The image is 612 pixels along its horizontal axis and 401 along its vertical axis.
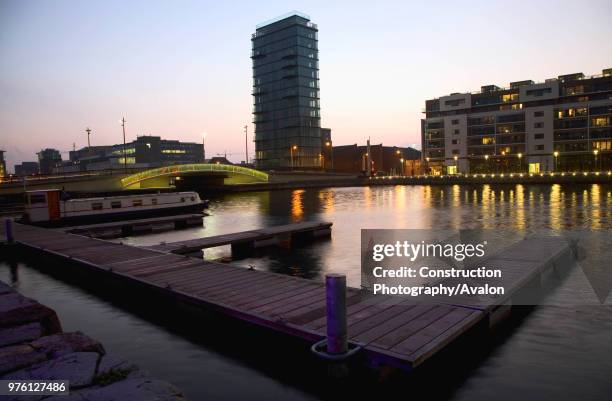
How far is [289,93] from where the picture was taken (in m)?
146

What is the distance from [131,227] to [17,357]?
1081 inches

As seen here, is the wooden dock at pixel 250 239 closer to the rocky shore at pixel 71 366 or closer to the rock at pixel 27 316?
the rock at pixel 27 316

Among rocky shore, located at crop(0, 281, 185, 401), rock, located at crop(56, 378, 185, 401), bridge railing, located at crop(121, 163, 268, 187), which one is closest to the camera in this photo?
rock, located at crop(56, 378, 185, 401)

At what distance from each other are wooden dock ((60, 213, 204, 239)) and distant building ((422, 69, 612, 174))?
359 feet

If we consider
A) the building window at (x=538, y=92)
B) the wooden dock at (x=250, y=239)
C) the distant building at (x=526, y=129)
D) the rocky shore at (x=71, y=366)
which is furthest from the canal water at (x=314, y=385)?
the building window at (x=538, y=92)

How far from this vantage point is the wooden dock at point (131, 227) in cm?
3100

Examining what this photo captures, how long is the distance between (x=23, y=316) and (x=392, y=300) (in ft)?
28.7

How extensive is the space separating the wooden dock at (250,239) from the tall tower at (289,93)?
114 metres

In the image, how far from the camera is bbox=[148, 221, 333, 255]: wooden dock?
69.6ft

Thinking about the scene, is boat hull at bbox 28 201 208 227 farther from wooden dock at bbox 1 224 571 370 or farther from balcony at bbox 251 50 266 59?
balcony at bbox 251 50 266 59

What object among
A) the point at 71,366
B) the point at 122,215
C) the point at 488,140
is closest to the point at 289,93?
the point at 488,140

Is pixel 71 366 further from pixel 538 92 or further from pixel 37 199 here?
pixel 538 92

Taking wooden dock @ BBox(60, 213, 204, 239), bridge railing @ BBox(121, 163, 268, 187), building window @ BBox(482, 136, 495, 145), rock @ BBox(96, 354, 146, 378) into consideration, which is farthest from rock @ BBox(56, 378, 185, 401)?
building window @ BBox(482, 136, 495, 145)

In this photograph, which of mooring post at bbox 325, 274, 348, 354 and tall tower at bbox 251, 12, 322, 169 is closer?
mooring post at bbox 325, 274, 348, 354
